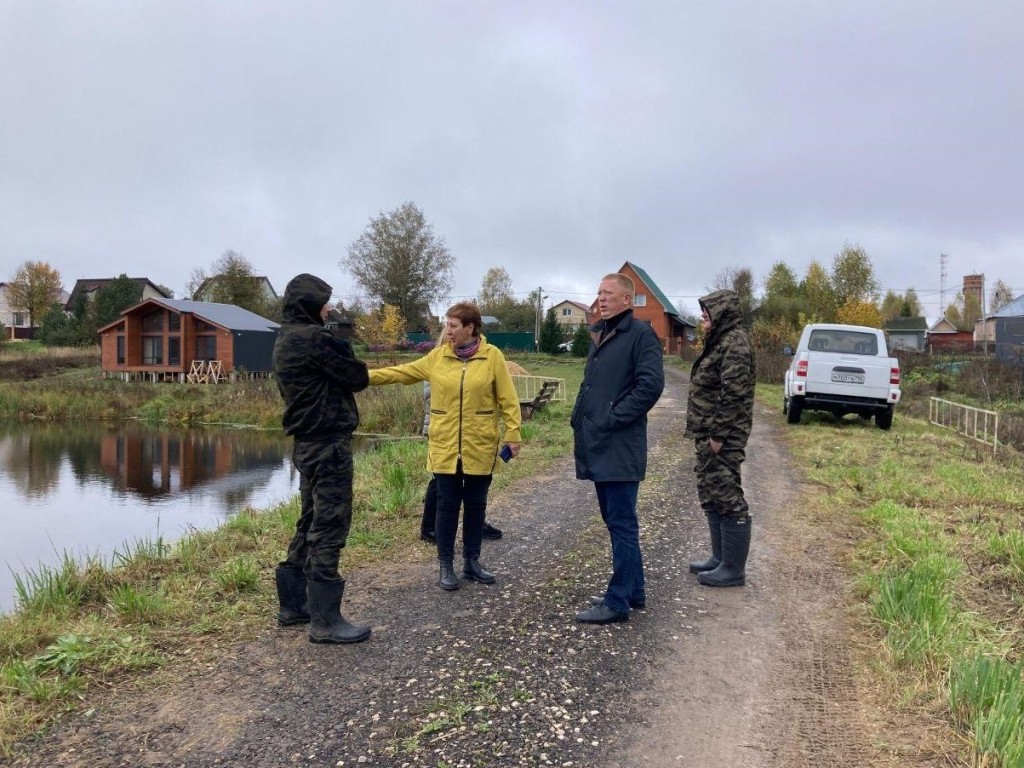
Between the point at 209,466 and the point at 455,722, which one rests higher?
the point at 455,722

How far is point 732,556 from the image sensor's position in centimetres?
482

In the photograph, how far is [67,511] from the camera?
1202 centimetres

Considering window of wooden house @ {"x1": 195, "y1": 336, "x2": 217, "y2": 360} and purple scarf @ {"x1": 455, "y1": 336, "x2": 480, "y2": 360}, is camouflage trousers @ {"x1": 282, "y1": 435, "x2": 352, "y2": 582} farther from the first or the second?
window of wooden house @ {"x1": 195, "y1": 336, "x2": 217, "y2": 360}

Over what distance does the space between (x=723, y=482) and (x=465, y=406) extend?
5.61 ft

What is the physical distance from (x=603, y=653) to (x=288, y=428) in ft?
6.48

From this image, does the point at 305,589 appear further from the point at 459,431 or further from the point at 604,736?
the point at 604,736

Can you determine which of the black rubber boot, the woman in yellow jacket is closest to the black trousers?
the woman in yellow jacket

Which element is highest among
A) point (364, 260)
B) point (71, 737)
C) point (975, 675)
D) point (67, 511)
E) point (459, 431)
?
point (364, 260)

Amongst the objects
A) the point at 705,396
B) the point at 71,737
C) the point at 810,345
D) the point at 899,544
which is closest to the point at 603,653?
the point at 705,396

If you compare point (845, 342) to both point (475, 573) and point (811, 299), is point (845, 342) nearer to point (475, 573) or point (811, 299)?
point (475, 573)

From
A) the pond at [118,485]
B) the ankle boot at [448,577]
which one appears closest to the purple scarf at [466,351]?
the ankle boot at [448,577]

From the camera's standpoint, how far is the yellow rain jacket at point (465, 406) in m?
4.58

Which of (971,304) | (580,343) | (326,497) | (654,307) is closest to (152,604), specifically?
(326,497)

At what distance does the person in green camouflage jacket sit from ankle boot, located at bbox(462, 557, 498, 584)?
4.45 feet
